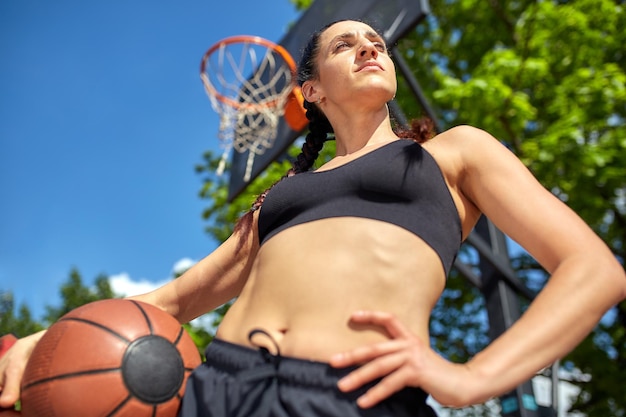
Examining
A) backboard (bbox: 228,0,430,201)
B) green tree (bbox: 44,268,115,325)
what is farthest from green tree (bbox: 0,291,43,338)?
backboard (bbox: 228,0,430,201)

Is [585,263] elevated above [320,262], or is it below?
below


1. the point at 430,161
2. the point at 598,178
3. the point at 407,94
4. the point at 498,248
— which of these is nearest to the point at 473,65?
the point at 407,94

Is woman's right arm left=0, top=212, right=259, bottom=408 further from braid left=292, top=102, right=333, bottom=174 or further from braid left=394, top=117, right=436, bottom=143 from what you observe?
braid left=394, top=117, right=436, bottom=143

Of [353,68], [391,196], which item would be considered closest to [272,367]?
[391,196]

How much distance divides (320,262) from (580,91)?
766 cm

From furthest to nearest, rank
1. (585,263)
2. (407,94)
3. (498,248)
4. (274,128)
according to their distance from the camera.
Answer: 1. (407,94)
2. (274,128)
3. (498,248)
4. (585,263)

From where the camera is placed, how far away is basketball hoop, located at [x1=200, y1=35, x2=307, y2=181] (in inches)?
294

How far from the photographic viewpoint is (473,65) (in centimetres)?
1064

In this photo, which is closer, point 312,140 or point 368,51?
point 368,51

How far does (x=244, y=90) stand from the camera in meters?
7.92

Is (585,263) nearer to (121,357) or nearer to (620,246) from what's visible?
(121,357)

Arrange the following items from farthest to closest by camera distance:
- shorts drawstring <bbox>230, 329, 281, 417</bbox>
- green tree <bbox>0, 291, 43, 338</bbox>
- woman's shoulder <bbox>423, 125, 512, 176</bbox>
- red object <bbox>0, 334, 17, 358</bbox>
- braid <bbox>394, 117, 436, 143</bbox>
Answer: green tree <bbox>0, 291, 43, 338</bbox> → braid <bbox>394, 117, 436, 143</bbox> → red object <bbox>0, 334, 17, 358</bbox> → woman's shoulder <bbox>423, 125, 512, 176</bbox> → shorts drawstring <bbox>230, 329, 281, 417</bbox>

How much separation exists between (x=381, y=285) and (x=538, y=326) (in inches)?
15.2

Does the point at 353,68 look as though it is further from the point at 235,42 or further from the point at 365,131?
the point at 235,42
